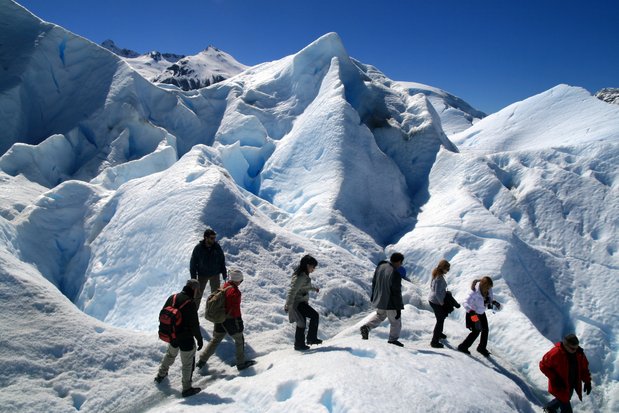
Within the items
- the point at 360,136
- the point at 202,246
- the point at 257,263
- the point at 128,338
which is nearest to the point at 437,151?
the point at 360,136

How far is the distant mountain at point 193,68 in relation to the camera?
3278 inches

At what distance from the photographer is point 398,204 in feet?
66.0

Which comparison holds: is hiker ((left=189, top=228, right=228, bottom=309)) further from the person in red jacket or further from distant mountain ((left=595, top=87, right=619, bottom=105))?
distant mountain ((left=595, top=87, right=619, bottom=105))

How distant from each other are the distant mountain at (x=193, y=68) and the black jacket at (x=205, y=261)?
69.2m

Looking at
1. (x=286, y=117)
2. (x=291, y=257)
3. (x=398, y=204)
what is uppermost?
(x=286, y=117)

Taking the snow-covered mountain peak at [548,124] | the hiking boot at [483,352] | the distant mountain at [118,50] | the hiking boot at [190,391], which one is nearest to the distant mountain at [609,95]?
the snow-covered mountain peak at [548,124]

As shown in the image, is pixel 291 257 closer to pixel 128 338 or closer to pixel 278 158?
pixel 128 338

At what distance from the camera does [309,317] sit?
7.91 metres

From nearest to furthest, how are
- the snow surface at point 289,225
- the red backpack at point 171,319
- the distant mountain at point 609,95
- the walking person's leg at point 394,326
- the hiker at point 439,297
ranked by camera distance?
the red backpack at point 171,319 < the snow surface at point 289,225 < the walking person's leg at point 394,326 < the hiker at point 439,297 < the distant mountain at point 609,95

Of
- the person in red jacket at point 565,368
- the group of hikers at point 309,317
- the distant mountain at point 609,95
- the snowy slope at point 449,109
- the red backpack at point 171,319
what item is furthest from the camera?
the distant mountain at point 609,95

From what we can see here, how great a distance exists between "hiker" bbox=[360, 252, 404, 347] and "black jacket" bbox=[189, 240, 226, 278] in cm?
334

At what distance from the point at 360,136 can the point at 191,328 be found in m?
16.5

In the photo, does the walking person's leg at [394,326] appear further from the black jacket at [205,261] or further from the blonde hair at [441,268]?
the black jacket at [205,261]

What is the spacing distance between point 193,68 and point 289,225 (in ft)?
286
